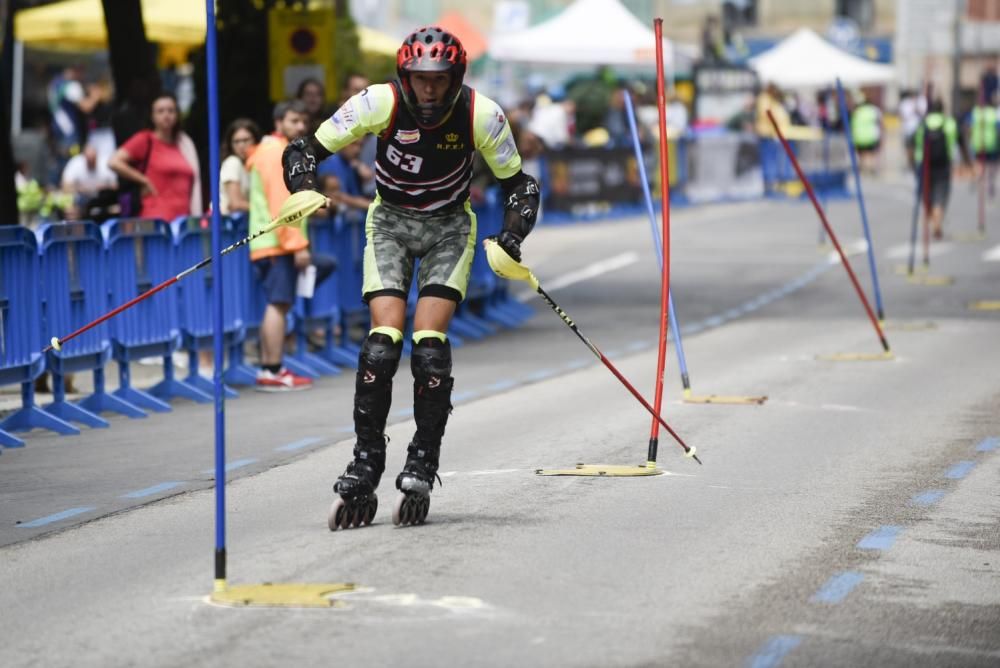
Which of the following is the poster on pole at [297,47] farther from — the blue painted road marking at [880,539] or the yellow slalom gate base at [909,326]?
the blue painted road marking at [880,539]

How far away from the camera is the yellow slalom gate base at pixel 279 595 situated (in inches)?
269

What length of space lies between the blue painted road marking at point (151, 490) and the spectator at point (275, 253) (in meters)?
4.27

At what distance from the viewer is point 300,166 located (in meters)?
8.22

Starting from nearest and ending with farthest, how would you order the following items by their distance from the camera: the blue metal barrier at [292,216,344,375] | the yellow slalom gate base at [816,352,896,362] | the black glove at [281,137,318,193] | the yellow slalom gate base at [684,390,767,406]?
1. the black glove at [281,137,318,193]
2. the yellow slalom gate base at [684,390,767,406]
3. the blue metal barrier at [292,216,344,375]
4. the yellow slalom gate base at [816,352,896,362]

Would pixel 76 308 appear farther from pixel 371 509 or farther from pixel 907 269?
pixel 907 269

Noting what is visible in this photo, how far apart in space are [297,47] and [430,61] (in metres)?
10.3

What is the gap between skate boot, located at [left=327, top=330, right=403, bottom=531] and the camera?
26.9ft

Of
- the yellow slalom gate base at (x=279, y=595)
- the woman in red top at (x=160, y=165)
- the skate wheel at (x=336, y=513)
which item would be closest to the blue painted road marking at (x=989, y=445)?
the skate wheel at (x=336, y=513)

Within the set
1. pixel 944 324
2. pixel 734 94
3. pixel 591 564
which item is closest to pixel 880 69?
pixel 734 94

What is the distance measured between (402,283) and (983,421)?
5033 mm

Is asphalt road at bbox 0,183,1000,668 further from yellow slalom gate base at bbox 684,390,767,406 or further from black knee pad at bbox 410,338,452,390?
black knee pad at bbox 410,338,452,390

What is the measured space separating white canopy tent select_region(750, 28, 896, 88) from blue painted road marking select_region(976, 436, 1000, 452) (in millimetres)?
33479

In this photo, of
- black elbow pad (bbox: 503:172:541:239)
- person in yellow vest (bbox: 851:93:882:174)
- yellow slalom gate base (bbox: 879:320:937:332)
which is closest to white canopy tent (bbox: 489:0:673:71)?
person in yellow vest (bbox: 851:93:882:174)

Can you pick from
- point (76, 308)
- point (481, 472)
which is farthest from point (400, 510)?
point (76, 308)
